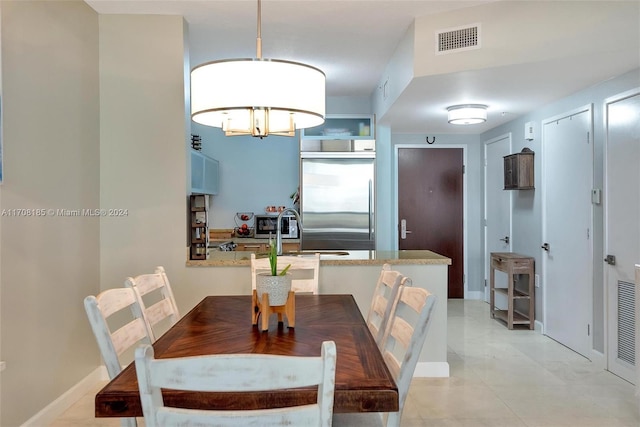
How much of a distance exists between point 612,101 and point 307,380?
3.46m

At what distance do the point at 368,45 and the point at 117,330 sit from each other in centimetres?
300

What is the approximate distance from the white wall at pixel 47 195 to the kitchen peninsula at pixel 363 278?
2.62ft

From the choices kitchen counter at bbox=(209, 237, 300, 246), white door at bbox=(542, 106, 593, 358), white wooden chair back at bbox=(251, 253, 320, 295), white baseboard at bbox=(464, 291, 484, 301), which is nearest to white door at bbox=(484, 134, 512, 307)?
white baseboard at bbox=(464, 291, 484, 301)

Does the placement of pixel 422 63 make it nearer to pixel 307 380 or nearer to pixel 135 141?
pixel 135 141

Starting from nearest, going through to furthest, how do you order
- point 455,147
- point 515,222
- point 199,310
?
point 199,310
point 515,222
point 455,147

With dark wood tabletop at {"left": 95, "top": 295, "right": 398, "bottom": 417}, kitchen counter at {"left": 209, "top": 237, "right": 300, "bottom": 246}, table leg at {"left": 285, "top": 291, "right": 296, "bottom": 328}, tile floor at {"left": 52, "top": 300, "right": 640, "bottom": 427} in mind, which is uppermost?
kitchen counter at {"left": 209, "top": 237, "right": 300, "bottom": 246}

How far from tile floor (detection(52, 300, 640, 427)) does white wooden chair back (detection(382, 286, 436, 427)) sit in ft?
3.24

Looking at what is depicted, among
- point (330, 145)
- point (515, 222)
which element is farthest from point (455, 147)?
point (330, 145)

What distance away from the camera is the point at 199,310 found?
226 cm

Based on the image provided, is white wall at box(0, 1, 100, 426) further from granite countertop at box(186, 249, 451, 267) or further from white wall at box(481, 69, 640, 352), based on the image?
white wall at box(481, 69, 640, 352)

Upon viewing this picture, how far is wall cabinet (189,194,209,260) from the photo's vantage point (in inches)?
130

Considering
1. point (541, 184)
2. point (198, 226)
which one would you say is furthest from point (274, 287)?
point (541, 184)

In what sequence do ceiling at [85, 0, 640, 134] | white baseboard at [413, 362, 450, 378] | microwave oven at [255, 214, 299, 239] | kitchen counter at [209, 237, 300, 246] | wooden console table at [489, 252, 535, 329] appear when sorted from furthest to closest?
microwave oven at [255, 214, 299, 239] → kitchen counter at [209, 237, 300, 246] → wooden console table at [489, 252, 535, 329] → white baseboard at [413, 362, 450, 378] → ceiling at [85, 0, 640, 134]

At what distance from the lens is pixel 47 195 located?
8.62 ft
